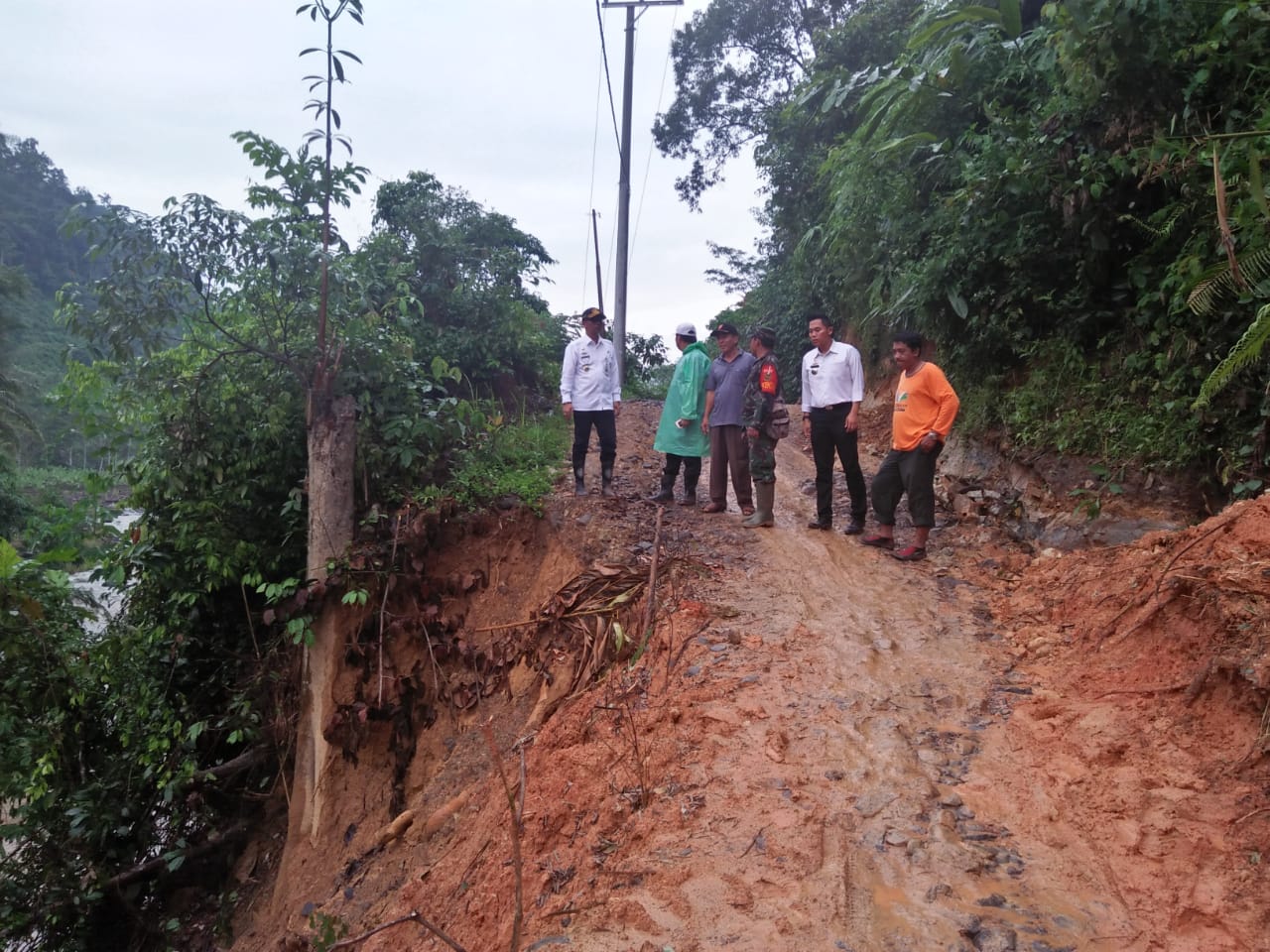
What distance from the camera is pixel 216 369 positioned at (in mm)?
6465

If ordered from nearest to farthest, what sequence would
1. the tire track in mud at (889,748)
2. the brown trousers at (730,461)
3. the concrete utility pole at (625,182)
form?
1. the tire track in mud at (889,748)
2. the brown trousers at (730,461)
3. the concrete utility pole at (625,182)

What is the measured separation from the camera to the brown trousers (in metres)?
6.65

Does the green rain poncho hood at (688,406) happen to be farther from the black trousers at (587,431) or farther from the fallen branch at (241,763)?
the fallen branch at (241,763)

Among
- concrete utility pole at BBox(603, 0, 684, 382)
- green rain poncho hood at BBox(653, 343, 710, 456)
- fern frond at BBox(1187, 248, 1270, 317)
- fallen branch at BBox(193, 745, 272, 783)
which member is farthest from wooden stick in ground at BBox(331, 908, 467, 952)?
concrete utility pole at BBox(603, 0, 684, 382)

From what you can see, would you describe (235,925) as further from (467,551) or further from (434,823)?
(467,551)

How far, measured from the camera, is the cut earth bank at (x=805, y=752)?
2.65 m

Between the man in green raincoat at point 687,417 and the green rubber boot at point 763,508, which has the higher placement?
the man in green raincoat at point 687,417

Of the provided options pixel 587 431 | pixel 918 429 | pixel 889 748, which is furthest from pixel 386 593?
pixel 918 429

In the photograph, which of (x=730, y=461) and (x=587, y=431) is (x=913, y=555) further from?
(x=587, y=431)

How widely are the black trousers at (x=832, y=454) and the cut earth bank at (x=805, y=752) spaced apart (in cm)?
40

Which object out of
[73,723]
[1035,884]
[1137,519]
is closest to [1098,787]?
[1035,884]

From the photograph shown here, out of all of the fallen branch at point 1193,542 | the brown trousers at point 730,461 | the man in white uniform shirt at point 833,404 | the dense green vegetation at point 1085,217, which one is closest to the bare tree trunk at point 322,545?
the brown trousers at point 730,461

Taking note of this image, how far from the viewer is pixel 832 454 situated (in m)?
6.19

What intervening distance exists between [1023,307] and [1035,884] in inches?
199
